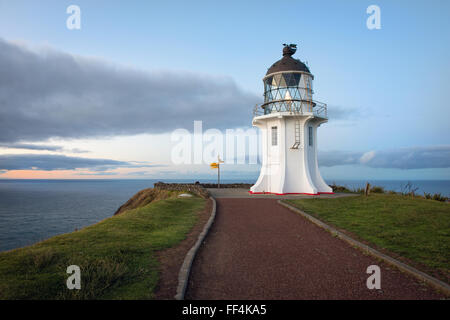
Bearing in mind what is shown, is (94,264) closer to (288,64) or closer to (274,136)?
(274,136)

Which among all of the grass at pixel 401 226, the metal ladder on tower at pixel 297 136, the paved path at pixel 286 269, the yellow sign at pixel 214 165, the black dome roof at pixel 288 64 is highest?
the black dome roof at pixel 288 64

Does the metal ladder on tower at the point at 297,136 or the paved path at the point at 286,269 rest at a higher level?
the metal ladder on tower at the point at 297,136

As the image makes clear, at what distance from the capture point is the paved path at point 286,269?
15.8 ft

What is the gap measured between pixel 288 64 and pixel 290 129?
5.17m

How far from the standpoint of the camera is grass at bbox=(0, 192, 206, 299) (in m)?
4.50

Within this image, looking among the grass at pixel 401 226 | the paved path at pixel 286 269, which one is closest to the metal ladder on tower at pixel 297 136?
the grass at pixel 401 226

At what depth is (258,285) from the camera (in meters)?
5.12

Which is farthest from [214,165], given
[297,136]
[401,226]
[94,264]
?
[94,264]

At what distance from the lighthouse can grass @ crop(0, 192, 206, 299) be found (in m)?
14.4

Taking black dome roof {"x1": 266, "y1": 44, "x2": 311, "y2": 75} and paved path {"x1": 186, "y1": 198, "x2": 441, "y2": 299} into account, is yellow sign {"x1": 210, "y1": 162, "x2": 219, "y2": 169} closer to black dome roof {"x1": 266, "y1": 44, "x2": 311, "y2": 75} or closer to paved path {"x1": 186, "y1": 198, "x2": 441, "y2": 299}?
black dome roof {"x1": 266, "y1": 44, "x2": 311, "y2": 75}

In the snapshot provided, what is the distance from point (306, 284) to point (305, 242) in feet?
10.4

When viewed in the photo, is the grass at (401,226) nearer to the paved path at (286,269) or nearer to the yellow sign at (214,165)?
the paved path at (286,269)
